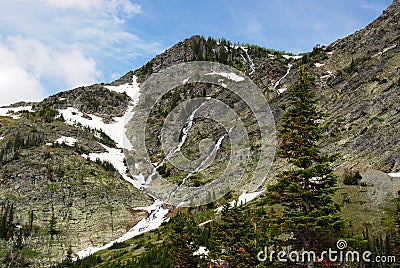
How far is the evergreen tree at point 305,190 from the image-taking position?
53.6 feet

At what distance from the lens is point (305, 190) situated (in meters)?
17.1

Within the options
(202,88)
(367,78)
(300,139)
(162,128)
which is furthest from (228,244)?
(202,88)

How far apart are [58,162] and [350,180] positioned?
225 ft

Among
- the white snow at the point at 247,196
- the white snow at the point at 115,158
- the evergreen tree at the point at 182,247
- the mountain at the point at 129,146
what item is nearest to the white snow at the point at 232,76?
the mountain at the point at 129,146

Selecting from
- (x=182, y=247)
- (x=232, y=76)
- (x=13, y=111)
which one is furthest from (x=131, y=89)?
(x=182, y=247)

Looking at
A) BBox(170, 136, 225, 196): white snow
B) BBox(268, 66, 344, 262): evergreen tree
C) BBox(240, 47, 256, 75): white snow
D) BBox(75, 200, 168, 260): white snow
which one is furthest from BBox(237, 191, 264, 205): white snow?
BBox(240, 47, 256, 75): white snow

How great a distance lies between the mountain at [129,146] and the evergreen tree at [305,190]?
58.5ft

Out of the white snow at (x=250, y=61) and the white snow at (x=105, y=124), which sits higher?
the white snow at (x=250, y=61)

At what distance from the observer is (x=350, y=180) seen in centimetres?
4003

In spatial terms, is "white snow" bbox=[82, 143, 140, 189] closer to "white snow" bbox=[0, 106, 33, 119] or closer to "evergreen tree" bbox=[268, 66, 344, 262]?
"white snow" bbox=[0, 106, 33, 119]

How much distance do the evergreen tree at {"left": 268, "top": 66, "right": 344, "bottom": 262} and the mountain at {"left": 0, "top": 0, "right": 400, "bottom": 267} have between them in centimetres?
1784

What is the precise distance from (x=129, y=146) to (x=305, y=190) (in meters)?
106

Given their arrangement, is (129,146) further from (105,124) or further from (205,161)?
(205,161)

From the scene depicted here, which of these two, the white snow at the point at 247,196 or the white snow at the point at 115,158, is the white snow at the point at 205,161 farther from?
the white snow at the point at 247,196
